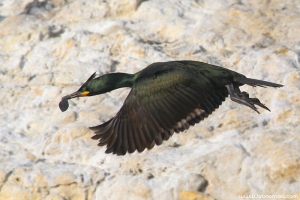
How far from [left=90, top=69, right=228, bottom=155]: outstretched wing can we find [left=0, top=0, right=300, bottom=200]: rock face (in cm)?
62

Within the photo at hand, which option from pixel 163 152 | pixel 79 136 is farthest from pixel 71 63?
pixel 163 152

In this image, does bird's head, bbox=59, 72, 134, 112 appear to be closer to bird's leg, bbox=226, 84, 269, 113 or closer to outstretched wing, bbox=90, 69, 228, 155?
outstretched wing, bbox=90, 69, 228, 155

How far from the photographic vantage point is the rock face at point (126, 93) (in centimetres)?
633

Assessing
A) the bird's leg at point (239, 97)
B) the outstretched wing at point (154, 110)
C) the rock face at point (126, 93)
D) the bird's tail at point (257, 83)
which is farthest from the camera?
the rock face at point (126, 93)

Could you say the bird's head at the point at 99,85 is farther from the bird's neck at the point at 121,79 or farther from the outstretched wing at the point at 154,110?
the outstretched wing at the point at 154,110

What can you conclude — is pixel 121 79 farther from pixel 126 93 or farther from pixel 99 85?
pixel 126 93

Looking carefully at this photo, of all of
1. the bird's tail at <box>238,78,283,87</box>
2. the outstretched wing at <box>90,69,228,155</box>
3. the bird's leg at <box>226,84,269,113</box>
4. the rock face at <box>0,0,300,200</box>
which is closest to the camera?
the outstretched wing at <box>90,69,228,155</box>

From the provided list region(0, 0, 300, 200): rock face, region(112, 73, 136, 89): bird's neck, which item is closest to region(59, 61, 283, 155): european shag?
region(112, 73, 136, 89): bird's neck

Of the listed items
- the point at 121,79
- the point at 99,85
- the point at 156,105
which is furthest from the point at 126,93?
the point at 156,105

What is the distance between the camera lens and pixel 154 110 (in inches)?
229

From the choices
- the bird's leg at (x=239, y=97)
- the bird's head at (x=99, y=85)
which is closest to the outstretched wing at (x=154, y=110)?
the bird's leg at (x=239, y=97)

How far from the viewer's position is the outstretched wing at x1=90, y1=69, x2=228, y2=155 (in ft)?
19.0

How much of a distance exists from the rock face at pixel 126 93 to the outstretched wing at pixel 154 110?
62 cm

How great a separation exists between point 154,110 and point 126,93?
1670 mm
